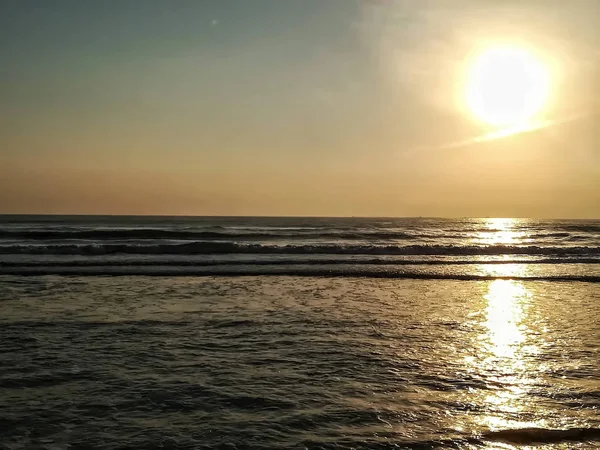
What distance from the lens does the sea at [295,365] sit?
498 centimetres

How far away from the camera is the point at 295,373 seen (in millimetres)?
6855

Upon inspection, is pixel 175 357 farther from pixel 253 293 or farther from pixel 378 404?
pixel 253 293

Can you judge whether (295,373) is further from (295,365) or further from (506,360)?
(506,360)

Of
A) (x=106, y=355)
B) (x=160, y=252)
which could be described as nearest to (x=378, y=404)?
(x=106, y=355)

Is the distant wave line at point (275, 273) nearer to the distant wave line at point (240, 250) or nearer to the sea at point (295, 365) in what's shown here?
the sea at point (295, 365)

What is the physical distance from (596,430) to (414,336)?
13.9ft

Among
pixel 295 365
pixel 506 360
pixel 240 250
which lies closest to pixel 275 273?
pixel 240 250

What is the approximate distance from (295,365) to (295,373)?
379 mm

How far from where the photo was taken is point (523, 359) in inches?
299

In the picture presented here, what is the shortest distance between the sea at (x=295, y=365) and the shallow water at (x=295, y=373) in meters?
0.03

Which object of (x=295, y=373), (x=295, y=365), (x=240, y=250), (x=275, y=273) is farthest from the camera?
(x=240, y=250)

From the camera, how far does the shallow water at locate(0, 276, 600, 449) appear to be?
196 inches

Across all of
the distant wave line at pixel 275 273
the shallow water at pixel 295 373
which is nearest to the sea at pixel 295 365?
the shallow water at pixel 295 373

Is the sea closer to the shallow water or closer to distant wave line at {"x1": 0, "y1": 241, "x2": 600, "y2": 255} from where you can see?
the shallow water
